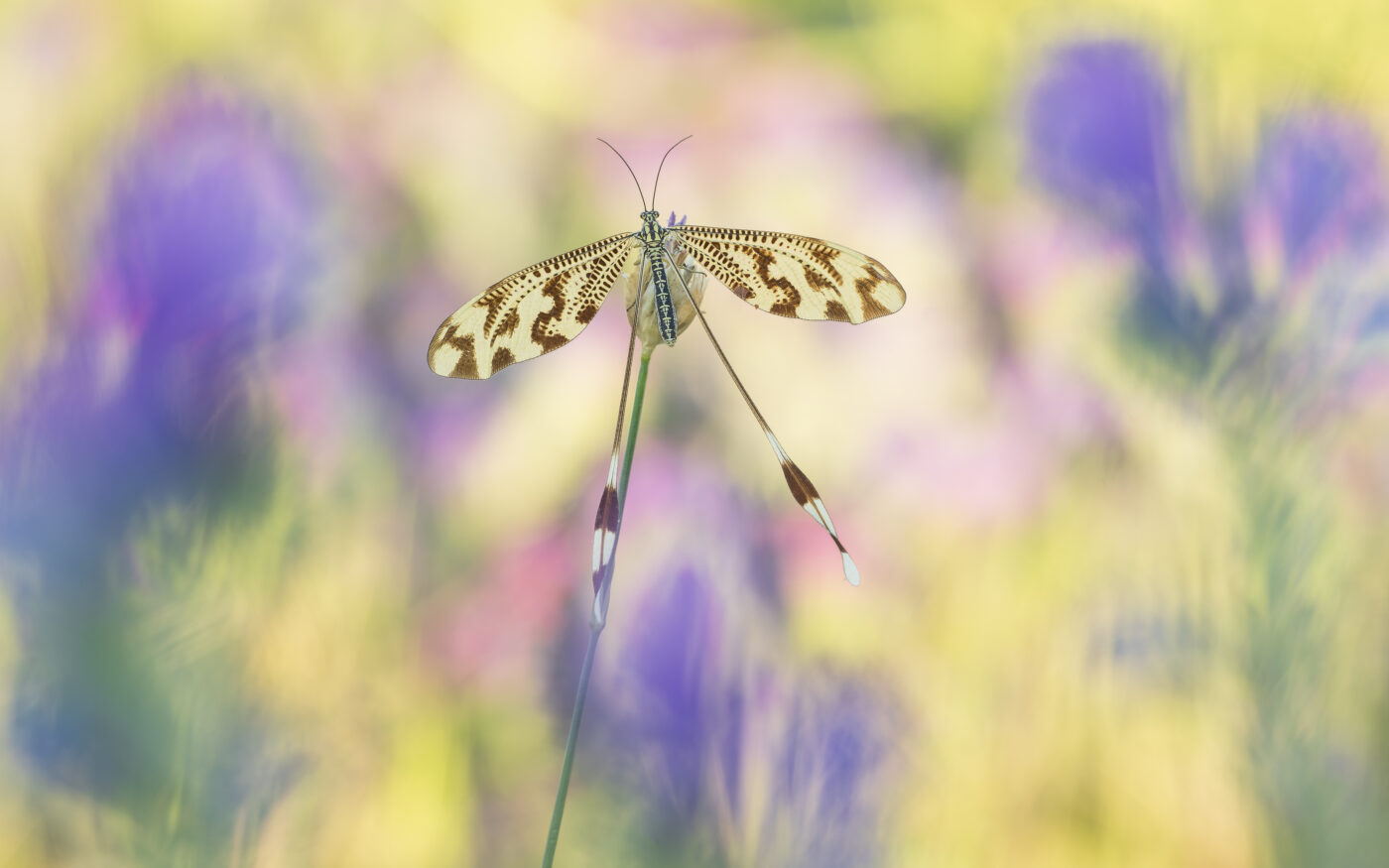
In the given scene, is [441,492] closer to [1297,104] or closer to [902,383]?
[902,383]

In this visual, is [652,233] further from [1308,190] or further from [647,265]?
[1308,190]

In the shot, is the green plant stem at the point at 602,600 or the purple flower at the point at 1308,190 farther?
the purple flower at the point at 1308,190

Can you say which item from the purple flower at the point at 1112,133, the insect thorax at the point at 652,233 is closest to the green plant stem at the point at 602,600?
the insect thorax at the point at 652,233

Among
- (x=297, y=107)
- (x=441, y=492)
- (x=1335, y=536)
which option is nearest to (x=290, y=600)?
(x=441, y=492)

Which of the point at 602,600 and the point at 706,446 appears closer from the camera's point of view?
the point at 602,600

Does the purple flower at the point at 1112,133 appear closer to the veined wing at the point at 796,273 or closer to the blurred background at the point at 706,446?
the blurred background at the point at 706,446

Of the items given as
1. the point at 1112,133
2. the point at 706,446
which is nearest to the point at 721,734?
A: the point at 706,446

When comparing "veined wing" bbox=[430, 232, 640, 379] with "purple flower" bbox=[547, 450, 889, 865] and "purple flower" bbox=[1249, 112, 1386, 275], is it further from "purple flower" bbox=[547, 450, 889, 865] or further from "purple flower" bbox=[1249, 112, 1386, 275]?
"purple flower" bbox=[1249, 112, 1386, 275]
